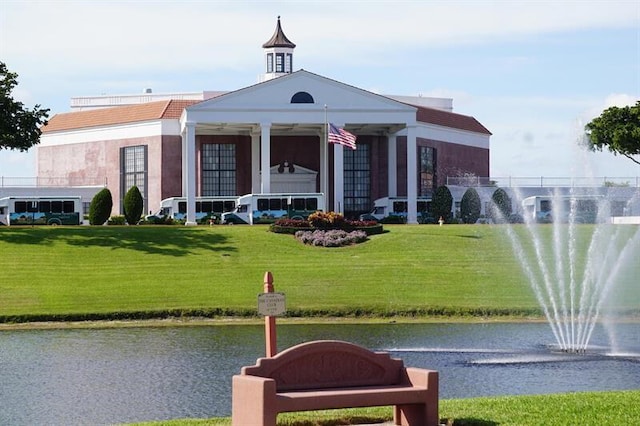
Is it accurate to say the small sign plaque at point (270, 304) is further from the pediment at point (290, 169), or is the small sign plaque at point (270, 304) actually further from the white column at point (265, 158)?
the pediment at point (290, 169)

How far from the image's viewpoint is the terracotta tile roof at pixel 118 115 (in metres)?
81.2

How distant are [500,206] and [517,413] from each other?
56951 millimetres

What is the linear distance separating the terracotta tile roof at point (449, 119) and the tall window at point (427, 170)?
2.07 meters

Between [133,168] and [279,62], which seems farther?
[279,62]

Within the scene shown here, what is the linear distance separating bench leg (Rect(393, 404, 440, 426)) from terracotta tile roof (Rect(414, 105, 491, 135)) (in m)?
66.7

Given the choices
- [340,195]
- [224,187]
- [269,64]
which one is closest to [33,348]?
[340,195]

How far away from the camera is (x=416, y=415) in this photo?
1644 cm

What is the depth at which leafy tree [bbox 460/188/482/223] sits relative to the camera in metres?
73.1

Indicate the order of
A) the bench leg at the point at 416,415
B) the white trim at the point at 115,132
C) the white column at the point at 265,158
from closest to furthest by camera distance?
the bench leg at the point at 416,415 < the white column at the point at 265,158 < the white trim at the point at 115,132

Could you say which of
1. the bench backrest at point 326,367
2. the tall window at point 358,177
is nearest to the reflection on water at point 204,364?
the bench backrest at point 326,367

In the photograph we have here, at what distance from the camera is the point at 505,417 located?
16.6 metres

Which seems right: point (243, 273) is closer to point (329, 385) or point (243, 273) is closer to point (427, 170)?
point (329, 385)

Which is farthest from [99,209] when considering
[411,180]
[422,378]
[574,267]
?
[422,378]

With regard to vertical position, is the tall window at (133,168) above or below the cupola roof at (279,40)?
below
